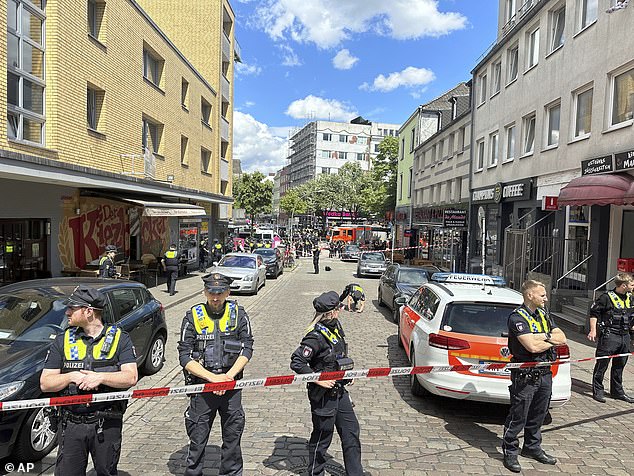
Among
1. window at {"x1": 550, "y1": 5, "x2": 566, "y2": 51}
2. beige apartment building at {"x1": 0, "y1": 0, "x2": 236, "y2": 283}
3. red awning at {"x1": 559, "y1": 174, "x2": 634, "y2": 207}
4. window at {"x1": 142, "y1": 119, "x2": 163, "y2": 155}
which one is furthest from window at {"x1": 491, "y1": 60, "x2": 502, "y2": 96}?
window at {"x1": 142, "y1": 119, "x2": 163, "y2": 155}

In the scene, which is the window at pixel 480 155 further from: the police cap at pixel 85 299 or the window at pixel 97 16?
the police cap at pixel 85 299

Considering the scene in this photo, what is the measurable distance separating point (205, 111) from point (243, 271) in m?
14.8

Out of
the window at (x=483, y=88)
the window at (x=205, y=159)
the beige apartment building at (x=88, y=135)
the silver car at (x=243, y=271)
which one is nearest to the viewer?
the beige apartment building at (x=88, y=135)

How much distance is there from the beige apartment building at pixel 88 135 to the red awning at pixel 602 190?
38.2 ft

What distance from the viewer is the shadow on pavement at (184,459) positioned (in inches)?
166

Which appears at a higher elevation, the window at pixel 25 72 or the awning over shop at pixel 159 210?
the window at pixel 25 72

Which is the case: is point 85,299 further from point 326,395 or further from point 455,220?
point 455,220

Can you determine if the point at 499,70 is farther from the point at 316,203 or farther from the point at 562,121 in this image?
the point at 316,203

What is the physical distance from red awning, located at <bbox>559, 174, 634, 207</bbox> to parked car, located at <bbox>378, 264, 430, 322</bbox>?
4085 millimetres

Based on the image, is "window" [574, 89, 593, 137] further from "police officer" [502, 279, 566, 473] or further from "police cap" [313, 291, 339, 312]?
"police cap" [313, 291, 339, 312]

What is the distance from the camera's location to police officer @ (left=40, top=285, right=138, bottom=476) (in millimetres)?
3041

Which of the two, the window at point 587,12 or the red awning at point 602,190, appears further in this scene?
the window at point 587,12

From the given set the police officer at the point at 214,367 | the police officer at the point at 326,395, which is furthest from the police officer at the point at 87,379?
the police officer at the point at 326,395

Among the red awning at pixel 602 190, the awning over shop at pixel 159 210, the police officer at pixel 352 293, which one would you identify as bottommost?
the police officer at pixel 352 293
